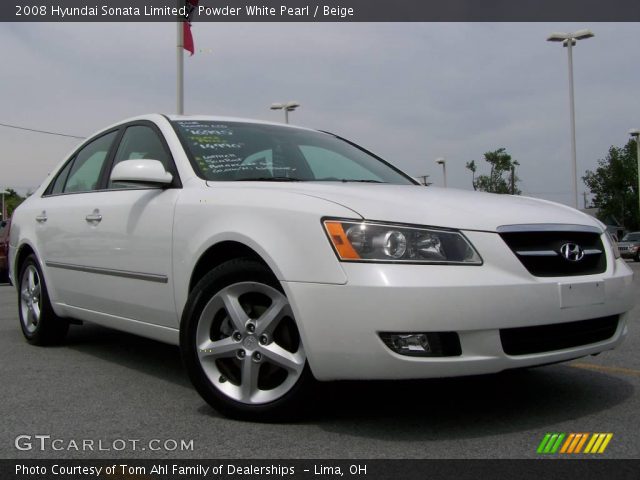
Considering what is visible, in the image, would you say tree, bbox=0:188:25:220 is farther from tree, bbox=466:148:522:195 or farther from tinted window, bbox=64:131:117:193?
tinted window, bbox=64:131:117:193

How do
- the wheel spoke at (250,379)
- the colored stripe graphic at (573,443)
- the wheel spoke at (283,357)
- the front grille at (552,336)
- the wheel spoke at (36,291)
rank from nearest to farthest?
1. the colored stripe graphic at (573,443)
2. the front grille at (552,336)
3. the wheel spoke at (283,357)
4. the wheel spoke at (250,379)
5. the wheel spoke at (36,291)

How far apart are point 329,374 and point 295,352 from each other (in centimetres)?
25

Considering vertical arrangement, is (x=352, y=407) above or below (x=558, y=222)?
below

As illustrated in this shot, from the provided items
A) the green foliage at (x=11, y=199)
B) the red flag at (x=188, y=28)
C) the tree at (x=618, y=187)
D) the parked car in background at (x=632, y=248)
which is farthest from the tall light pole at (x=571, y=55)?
the green foliage at (x=11, y=199)

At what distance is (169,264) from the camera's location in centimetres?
350

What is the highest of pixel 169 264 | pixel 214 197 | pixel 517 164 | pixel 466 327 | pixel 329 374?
pixel 517 164

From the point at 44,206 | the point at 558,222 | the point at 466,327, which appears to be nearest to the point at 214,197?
the point at 466,327

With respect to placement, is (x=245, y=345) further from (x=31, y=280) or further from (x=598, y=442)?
(x=31, y=280)

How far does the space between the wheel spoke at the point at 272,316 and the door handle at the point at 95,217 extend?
164cm

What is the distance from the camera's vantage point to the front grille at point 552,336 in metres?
2.73

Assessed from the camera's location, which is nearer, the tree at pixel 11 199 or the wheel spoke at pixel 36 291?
the wheel spoke at pixel 36 291

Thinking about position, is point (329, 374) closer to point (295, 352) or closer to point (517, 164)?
point (295, 352)

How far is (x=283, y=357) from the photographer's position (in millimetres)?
2889
